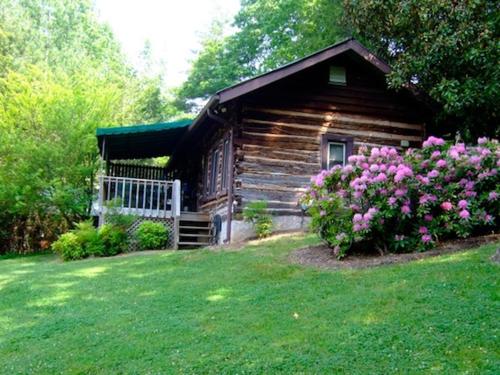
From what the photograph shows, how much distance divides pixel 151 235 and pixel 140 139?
4683 mm

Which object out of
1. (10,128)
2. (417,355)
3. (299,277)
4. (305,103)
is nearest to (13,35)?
(10,128)

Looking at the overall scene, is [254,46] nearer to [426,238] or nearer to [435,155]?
[435,155]

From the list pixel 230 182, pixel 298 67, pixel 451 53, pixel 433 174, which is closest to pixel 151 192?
pixel 230 182

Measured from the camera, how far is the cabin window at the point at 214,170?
1583cm

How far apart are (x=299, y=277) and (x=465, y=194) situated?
318cm

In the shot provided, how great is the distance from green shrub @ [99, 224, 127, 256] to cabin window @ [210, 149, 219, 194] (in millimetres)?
3403

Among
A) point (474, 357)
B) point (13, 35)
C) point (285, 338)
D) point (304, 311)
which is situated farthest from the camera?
point (13, 35)

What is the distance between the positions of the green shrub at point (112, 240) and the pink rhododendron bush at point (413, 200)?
6.25 meters

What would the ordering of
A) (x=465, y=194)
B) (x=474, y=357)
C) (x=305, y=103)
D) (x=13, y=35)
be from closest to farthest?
(x=474, y=357) → (x=465, y=194) → (x=305, y=103) → (x=13, y=35)

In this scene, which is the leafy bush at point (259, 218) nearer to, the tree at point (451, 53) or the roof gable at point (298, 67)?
the roof gable at point (298, 67)

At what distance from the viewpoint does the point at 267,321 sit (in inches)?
235

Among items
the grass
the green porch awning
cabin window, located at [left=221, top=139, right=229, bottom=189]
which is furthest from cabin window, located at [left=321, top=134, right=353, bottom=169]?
the grass

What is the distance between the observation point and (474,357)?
4441 mm

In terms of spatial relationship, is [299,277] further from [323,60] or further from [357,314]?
[323,60]
